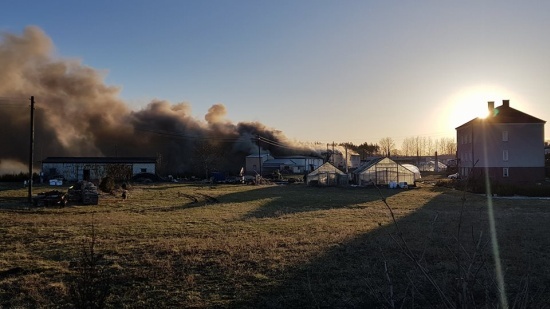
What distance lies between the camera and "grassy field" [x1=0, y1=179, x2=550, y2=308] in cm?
571

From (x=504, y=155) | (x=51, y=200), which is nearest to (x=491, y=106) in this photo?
(x=504, y=155)

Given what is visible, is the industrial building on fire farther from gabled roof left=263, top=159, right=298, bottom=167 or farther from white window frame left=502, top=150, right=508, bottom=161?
white window frame left=502, top=150, right=508, bottom=161

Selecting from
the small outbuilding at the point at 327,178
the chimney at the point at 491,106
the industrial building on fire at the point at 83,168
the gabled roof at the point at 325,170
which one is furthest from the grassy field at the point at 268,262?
the industrial building on fire at the point at 83,168

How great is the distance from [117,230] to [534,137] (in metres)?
45.2

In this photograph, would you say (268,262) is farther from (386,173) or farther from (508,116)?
(508,116)

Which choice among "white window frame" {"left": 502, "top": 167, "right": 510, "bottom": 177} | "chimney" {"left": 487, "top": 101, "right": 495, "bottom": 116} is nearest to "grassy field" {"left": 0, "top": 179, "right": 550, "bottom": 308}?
"white window frame" {"left": 502, "top": 167, "right": 510, "bottom": 177}

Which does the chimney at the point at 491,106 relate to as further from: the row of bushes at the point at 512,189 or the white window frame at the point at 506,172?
the row of bushes at the point at 512,189

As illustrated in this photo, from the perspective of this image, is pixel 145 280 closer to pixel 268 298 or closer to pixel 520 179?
pixel 268 298

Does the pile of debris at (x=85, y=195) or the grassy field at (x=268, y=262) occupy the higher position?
the pile of debris at (x=85, y=195)

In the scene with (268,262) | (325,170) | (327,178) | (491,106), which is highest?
(491,106)

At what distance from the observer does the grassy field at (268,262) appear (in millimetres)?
5707

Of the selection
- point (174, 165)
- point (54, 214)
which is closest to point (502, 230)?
point (54, 214)

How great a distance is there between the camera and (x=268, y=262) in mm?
9961

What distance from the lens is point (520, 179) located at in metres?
46.0
